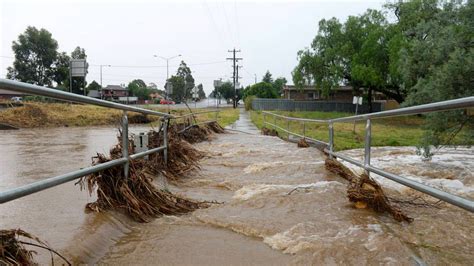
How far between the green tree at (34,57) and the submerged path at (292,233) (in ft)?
293

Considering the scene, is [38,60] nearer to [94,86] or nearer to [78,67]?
[94,86]

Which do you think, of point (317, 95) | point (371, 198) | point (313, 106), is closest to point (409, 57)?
point (371, 198)

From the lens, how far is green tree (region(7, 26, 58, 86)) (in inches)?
3319

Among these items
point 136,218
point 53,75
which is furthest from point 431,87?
point 53,75

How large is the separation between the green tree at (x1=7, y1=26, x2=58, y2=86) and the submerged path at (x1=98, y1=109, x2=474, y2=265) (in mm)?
89457

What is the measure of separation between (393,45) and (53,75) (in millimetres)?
73869

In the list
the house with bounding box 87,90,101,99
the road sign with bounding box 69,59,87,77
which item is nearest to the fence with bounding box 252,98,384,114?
the road sign with bounding box 69,59,87,77

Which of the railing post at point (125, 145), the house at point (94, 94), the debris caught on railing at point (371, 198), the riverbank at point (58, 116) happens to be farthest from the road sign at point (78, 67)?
the debris caught on railing at point (371, 198)

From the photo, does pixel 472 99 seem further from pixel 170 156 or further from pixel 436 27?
pixel 436 27

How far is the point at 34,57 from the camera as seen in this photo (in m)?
85.0

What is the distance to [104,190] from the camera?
3717mm

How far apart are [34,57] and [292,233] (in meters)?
93.5

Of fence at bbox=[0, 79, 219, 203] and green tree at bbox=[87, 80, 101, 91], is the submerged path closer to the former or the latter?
fence at bbox=[0, 79, 219, 203]

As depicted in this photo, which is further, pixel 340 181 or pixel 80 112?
pixel 80 112
